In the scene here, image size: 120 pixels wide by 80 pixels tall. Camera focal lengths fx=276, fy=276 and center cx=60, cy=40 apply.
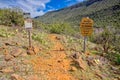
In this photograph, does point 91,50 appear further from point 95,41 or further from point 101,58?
point 95,41

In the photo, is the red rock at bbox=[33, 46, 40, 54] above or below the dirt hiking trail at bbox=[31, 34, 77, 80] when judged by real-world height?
above

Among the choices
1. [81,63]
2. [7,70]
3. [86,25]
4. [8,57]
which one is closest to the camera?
[7,70]

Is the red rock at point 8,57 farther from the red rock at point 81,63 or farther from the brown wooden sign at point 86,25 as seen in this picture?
the brown wooden sign at point 86,25

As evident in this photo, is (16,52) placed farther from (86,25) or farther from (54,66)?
(86,25)

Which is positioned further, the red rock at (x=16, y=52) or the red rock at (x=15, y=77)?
the red rock at (x=16, y=52)

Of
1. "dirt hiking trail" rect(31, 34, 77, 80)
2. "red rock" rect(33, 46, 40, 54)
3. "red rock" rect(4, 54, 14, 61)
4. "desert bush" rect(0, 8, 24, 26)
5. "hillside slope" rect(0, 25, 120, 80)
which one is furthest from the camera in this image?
"desert bush" rect(0, 8, 24, 26)

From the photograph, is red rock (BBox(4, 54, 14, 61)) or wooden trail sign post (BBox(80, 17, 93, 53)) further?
wooden trail sign post (BBox(80, 17, 93, 53))

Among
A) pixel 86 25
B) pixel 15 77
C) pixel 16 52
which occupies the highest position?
pixel 86 25

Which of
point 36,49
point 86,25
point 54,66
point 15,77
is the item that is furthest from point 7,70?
point 86,25

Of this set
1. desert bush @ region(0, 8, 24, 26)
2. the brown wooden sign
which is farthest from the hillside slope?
desert bush @ region(0, 8, 24, 26)

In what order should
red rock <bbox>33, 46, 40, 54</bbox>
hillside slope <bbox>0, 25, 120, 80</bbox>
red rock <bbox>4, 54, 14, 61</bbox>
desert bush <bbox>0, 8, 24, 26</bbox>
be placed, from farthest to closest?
1. desert bush <bbox>0, 8, 24, 26</bbox>
2. red rock <bbox>33, 46, 40, 54</bbox>
3. red rock <bbox>4, 54, 14, 61</bbox>
4. hillside slope <bbox>0, 25, 120, 80</bbox>

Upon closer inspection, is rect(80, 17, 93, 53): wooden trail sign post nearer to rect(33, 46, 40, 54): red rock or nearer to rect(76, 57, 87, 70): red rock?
rect(76, 57, 87, 70): red rock

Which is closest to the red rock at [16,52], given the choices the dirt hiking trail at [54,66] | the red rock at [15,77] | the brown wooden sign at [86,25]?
the dirt hiking trail at [54,66]

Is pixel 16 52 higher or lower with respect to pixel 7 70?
higher
